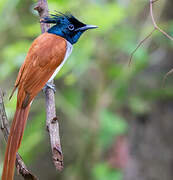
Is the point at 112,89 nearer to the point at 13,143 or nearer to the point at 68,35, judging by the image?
the point at 68,35

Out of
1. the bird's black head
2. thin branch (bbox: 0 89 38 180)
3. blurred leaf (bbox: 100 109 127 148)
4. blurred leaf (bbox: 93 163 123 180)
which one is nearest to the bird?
the bird's black head

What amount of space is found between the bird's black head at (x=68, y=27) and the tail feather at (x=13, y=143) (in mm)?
1205

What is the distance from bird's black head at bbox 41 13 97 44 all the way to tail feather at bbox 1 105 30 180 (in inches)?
47.4

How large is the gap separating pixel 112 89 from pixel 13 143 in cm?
224

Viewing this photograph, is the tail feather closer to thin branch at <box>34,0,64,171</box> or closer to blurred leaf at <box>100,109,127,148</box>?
thin branch at <box>34,0,64,171</box>

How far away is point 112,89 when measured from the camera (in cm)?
470

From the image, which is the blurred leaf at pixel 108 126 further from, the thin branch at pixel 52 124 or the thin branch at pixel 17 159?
the thin branch at pixel 17 159

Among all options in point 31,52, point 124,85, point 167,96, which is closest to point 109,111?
point 124,85

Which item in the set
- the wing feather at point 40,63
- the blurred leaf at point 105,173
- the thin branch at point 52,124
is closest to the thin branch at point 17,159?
the thin branch at point 52,124

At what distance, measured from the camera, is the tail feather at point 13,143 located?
2.43 m

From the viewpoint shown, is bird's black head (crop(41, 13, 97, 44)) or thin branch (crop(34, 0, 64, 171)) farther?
bird's black head (crop(41, 13, 97, 44))

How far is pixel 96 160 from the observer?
17.4 feet

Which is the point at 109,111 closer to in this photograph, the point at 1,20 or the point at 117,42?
the point at 117,42

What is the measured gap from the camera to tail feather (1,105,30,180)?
2428 millimetres
